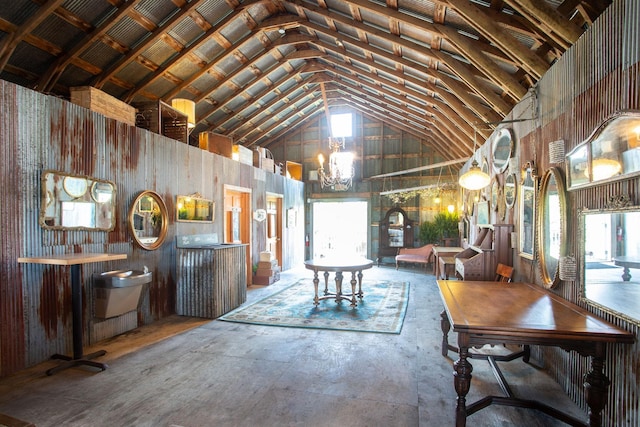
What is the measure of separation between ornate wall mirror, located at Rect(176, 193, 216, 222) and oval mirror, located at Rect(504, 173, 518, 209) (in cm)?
512

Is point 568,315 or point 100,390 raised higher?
point 568,315

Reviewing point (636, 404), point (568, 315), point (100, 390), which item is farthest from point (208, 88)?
point (636, 404)

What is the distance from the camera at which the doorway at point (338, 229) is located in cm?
1220

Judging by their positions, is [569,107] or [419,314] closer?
[569,107]

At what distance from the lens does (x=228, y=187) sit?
23.1ft

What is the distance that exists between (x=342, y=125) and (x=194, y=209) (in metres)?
7.28

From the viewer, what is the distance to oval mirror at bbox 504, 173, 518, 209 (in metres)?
4.23

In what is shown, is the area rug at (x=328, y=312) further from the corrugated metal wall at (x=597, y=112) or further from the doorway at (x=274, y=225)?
the doorway at (x=274, y=225)

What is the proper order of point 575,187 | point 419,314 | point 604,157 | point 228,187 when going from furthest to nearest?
point 228,187 → point 419,314 → point 575,187 → point 604,157

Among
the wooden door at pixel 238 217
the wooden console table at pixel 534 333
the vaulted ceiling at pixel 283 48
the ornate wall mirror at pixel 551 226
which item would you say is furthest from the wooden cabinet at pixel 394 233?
the wooden console table at pixel 534 333

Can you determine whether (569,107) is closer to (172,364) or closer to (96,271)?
(172,364)

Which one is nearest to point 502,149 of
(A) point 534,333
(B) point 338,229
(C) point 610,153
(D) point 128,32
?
(C) point 610,153

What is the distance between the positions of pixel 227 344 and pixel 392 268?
7.06 metres

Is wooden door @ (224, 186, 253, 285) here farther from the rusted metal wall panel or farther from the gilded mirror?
the gilded mirror
